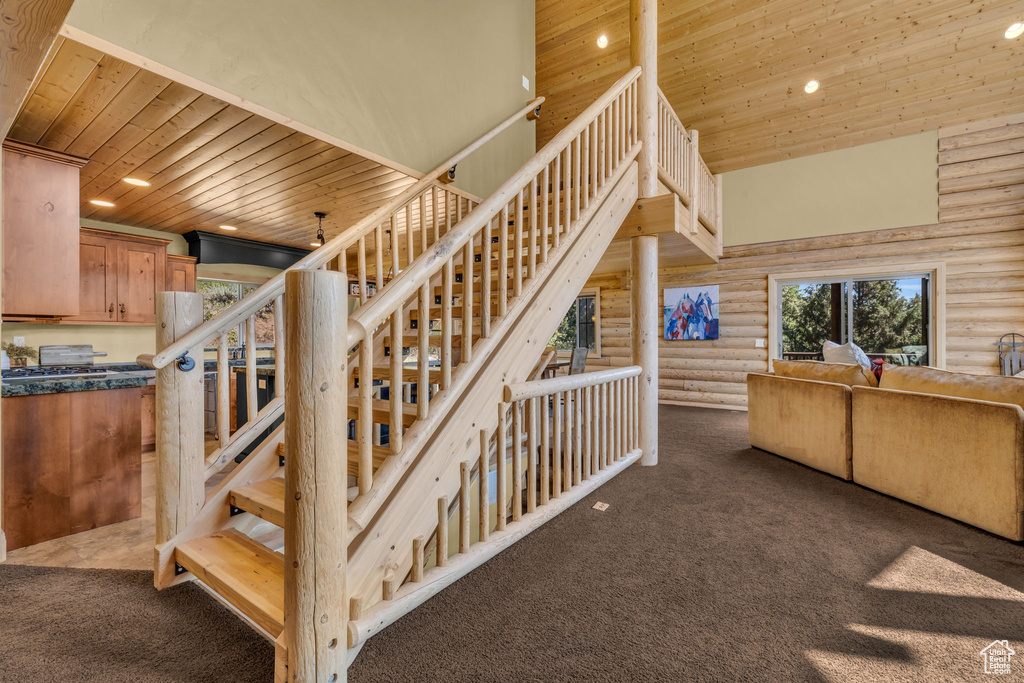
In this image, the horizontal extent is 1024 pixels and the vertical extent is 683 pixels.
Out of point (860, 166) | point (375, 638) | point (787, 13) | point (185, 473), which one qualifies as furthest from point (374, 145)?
point (860, 166)

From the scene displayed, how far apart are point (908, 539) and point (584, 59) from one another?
6506 mm

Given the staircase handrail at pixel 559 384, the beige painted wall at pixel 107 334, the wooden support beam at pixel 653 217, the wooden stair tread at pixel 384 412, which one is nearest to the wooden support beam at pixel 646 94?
the wooden support beam at pixel 653 217

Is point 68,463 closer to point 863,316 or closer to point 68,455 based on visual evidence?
point 68,455

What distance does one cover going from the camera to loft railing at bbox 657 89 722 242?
3.93 meters

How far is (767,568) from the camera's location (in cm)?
207

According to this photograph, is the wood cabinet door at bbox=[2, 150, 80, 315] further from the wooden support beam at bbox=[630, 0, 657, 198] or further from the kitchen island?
the wooden support beam at bbox=[630, 0, 657, 198]

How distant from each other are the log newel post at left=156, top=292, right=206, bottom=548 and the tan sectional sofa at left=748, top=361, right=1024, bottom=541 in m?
3.95

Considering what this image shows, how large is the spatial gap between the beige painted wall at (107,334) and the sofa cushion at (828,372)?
6.52m

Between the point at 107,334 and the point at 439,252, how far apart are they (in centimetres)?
502

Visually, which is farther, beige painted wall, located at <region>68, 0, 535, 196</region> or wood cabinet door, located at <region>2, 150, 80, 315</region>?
wood cabinet door, located at <region>2, 150, 80, 315</region>

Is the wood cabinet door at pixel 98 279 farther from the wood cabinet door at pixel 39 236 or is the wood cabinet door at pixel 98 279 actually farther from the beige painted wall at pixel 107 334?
the wood cabinet door at pixel 39 236

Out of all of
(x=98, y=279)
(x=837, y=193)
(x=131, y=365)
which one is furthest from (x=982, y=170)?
(x=131, y=365)

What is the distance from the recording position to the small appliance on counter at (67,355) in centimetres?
423

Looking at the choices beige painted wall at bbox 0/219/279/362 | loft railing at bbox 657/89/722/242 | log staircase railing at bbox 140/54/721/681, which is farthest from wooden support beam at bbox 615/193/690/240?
beige painted wall at bbox 0/219/279/362
